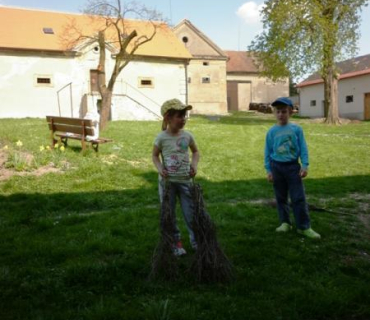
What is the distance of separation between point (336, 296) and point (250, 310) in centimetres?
86

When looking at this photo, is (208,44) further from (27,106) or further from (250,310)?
(250,310)

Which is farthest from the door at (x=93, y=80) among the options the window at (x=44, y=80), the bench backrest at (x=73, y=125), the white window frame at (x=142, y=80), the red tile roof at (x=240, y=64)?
the red tile roof at (x=240, y=64)

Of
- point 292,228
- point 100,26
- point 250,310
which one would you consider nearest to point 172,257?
point 250,310

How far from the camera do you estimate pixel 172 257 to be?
4.13 m

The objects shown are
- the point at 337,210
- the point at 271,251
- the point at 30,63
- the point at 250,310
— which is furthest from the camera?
the point at 30,63

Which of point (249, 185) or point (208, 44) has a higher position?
point (208, 44)

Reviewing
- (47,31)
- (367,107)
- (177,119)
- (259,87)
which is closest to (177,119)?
(177,119)

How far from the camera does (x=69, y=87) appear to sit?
3133 cm

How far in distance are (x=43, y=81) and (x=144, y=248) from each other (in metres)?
28.2

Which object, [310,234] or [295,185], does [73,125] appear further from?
[310,234]

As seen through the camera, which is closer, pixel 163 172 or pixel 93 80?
pixel 163 172

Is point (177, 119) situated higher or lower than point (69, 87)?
lower

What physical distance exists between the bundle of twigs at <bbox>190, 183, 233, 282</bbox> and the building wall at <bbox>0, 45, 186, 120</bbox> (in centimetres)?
2775

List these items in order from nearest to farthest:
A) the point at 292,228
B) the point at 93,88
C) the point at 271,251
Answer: the point at 271,251, the point at 292,228, the point at 93,88
